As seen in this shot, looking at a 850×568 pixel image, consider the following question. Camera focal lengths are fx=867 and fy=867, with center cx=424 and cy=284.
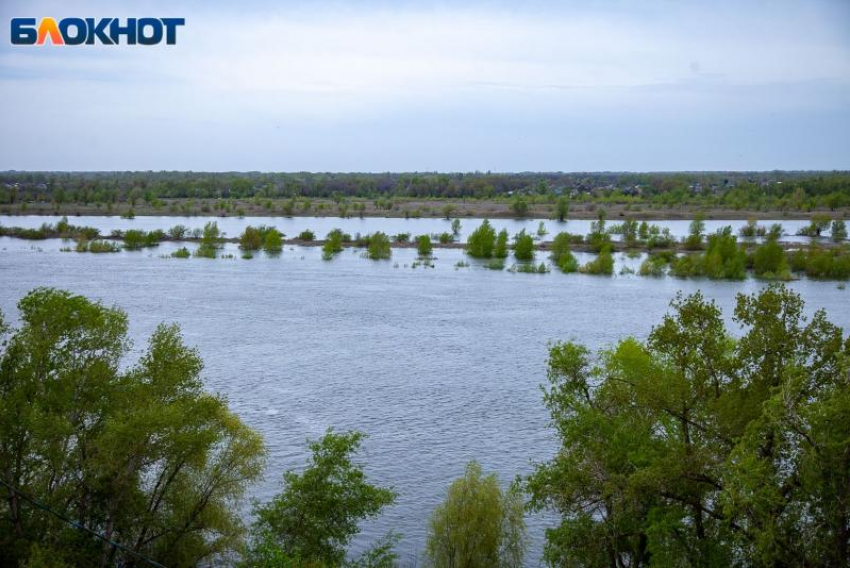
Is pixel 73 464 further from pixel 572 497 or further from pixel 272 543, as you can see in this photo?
pixel 572 497

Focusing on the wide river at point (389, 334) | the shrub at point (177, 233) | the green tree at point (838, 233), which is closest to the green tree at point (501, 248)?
the wide river at point (389, 334)

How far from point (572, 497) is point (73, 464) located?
314 inches

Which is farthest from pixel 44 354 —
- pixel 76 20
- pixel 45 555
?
pixel 76 20

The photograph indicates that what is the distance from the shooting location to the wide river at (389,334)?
23.5m

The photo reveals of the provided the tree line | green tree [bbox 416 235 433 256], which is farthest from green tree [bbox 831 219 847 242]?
the tree line

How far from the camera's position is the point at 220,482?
15.5 meters

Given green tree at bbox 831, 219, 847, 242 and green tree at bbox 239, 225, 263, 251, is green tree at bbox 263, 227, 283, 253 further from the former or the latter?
green tree at bbox 831, 219, 847, 242

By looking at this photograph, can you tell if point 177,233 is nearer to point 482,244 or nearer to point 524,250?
point 482,244

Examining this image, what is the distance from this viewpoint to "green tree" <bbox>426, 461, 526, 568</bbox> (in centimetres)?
1611

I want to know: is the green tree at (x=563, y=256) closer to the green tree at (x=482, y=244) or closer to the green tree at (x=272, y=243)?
the green tree at (x=482, y=244)

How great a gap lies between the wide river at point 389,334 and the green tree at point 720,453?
5.31 m

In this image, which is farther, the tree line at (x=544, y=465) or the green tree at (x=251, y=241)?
the green tree at (x=251, y=241)

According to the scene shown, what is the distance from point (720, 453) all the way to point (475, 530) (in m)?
5.86

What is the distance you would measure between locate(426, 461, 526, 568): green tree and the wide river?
5.16 ft
